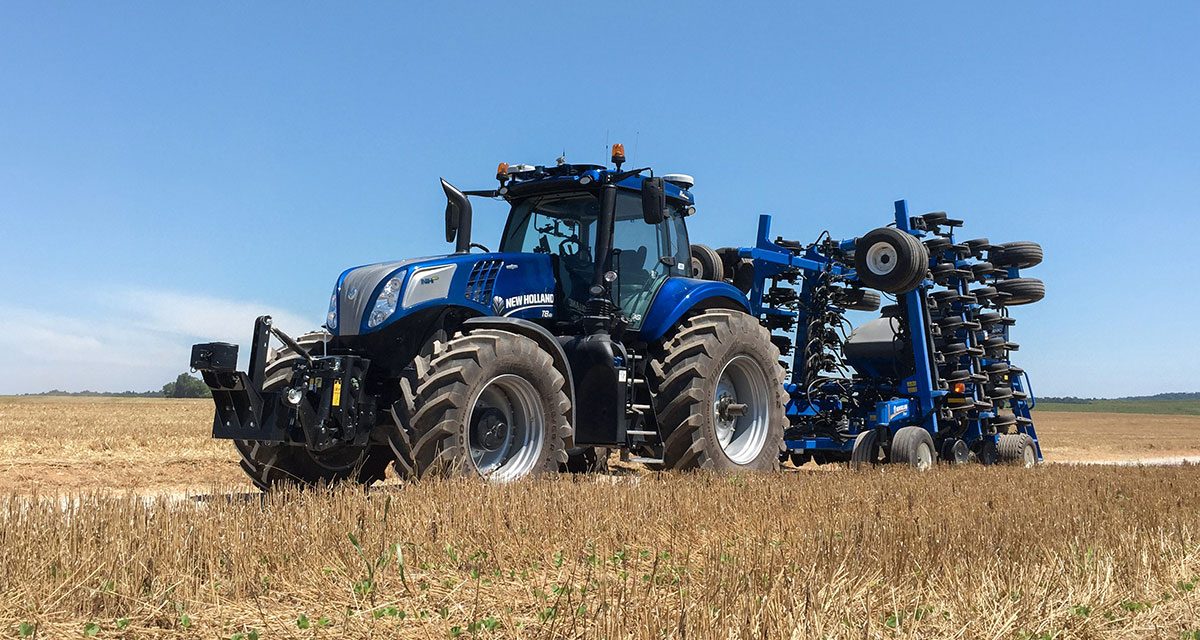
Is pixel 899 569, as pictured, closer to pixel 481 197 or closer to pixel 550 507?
pixel 550 507

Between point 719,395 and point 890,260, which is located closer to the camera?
point 719,395

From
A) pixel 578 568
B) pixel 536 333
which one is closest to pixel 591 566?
pixel 578 568

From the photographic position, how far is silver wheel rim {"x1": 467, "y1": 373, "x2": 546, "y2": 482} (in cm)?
732

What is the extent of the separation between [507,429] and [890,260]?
21.6ft

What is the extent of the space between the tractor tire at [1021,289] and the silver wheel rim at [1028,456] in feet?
6.69

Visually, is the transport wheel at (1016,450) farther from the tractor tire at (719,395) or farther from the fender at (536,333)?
the fender at (536,333)

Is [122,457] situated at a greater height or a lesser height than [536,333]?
lesser

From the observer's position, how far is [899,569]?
4285 mm

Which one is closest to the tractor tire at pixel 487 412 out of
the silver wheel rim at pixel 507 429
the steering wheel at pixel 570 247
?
the silver wheel rim at pixel 507 429

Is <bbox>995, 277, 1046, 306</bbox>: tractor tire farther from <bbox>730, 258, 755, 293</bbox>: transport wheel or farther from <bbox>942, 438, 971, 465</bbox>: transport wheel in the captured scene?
<bbox>730, 258, 755, 293</bbox>: transport wheel

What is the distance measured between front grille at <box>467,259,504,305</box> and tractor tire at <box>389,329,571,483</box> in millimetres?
635

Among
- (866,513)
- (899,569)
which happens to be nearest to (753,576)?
(899,569)

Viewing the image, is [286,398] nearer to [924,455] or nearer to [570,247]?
[570,247]

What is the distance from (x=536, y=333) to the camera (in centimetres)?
770
